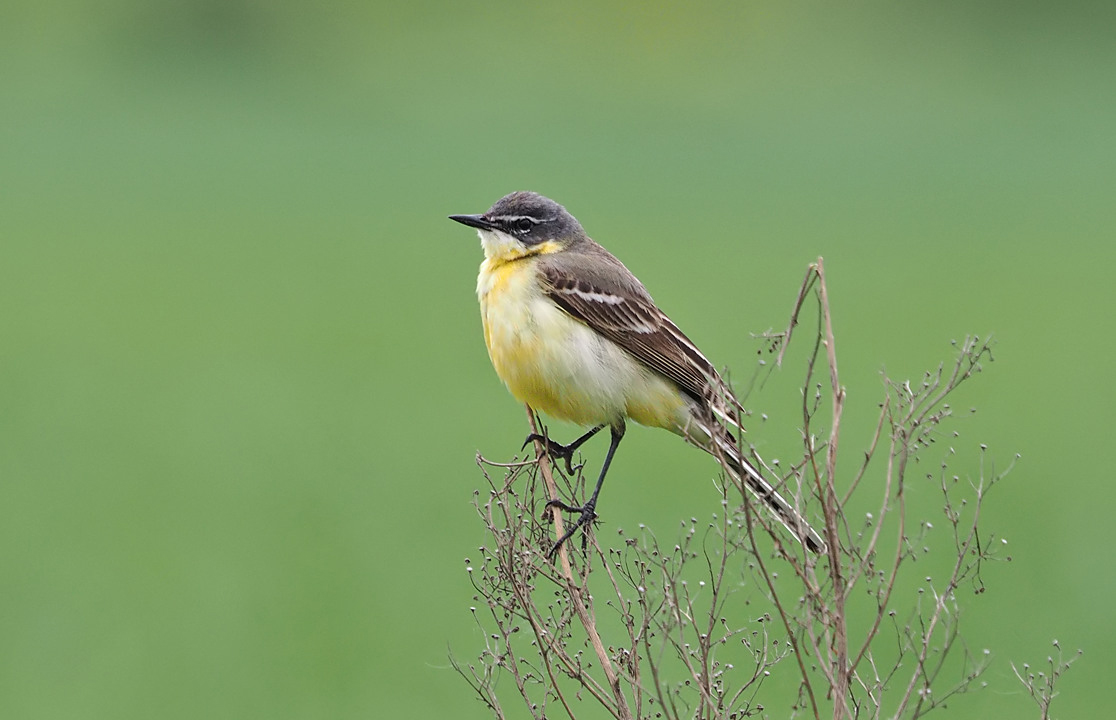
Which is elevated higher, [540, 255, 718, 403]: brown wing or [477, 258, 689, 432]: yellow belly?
[540, 255, 718, 403]: brown wing

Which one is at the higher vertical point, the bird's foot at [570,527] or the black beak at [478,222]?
the black beak at [478,222]

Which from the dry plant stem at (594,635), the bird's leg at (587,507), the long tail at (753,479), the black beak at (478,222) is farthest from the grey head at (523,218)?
the dry plant stem at (594,635)

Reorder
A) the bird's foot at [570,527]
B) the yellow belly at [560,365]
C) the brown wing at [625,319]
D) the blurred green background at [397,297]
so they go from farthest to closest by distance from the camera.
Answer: the blurred green background at [397,297], the brown wing at [625,319], the yellow belly at [560,365], the bird's foot at [570,527]

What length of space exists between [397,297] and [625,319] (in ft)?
39.1

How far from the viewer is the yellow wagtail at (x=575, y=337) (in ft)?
19.2

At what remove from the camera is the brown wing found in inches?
237

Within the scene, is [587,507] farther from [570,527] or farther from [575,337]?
[575,337]

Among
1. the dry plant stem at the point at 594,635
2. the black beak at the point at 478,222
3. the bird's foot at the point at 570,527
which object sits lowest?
the dry plant stem at the point at 594,635

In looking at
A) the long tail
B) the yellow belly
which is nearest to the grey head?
the yellow belly

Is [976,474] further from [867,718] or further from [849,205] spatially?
[849,205]

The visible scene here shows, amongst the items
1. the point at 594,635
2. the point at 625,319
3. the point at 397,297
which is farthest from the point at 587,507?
the point at 397,297

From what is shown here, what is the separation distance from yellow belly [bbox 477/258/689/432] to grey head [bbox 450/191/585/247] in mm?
171

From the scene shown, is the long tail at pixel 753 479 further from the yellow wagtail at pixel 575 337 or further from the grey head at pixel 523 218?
the grey head at pixel 523 218

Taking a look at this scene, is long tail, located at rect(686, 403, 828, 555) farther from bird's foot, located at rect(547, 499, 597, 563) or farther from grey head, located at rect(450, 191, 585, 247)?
grey head, located at rect(450, 191, 585, 247)
